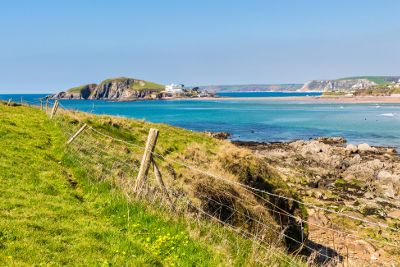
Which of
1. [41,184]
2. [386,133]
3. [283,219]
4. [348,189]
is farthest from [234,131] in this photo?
[41,184]

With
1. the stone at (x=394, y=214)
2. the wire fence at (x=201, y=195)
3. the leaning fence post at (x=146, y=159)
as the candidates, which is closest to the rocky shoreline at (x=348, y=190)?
the stone at (x=394, y=214)

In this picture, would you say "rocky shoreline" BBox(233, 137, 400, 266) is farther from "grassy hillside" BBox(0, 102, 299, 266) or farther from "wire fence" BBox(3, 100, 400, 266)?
"grassy hillside" BBox(0, 102, 299, 266)

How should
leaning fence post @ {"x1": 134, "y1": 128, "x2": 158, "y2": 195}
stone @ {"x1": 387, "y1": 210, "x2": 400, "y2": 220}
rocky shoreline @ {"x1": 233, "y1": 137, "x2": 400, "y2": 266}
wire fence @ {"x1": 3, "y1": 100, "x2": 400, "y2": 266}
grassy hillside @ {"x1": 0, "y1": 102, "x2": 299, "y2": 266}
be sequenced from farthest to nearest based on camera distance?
stone @ {"x1": 387, "y1": 210, "x2": 400, "y2": 220}, rocky shoreline @ {"x1": 233, "y1": 137, "x2": 400, "y2": 266}, wire fence @ {"x1": 3, "y1": 100, "x2": 400, "y2": 266}, leaning fence post @ {"x1": 134, "y1": 128, "x2": 158, "y2": 195}, grassy hillside @ {"x1": 0, "y1": 102, "x2": 299, "y2": 266}

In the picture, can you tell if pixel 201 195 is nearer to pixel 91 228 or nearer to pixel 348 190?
pixel 91 228

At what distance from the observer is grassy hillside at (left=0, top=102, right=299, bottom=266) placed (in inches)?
332

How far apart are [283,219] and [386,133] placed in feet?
227

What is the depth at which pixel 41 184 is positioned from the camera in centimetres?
1352

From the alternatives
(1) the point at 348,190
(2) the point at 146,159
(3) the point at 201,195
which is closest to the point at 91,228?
Answer: (2) the point at 146,159

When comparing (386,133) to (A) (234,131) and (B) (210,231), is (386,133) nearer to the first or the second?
(A) (234,131)

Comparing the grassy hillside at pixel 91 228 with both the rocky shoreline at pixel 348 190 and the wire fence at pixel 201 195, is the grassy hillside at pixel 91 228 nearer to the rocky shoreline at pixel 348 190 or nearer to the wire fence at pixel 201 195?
the wire fence at pixel 201 195

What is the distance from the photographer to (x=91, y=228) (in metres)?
9.91

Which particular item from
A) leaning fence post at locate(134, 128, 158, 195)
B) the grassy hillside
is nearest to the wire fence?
leaning fence post at locate(134, 128, 158, 195)

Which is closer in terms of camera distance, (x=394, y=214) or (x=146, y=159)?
(x=146, y=159)

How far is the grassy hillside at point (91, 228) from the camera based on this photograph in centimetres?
842
